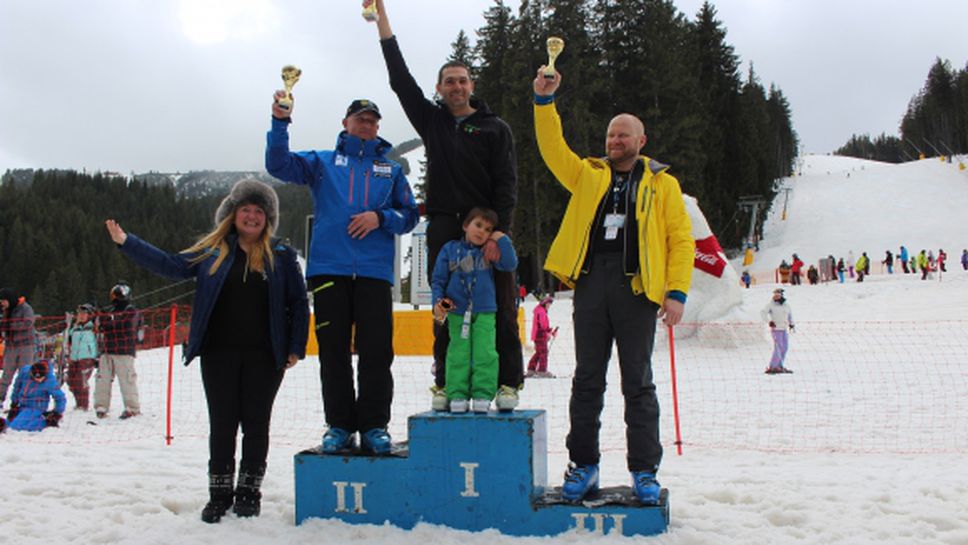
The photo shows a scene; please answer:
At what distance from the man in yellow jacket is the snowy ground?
0.49 metres

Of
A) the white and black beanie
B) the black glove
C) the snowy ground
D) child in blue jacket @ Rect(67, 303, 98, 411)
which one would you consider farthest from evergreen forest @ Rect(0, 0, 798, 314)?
the white and black beanie

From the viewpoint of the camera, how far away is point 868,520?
3.92 meters

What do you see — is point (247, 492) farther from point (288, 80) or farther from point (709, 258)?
point (709, 258)

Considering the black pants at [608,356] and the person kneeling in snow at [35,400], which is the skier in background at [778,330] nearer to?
the black pants at [608,356]

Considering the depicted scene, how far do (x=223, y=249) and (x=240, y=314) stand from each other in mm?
373

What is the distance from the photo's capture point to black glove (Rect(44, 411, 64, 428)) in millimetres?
8531

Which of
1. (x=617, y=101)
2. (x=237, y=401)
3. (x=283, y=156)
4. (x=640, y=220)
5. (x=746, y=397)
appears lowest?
(x=746, y=397)

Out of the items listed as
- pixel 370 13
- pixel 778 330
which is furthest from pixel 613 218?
pixel 778 330

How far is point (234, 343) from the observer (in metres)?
4.00

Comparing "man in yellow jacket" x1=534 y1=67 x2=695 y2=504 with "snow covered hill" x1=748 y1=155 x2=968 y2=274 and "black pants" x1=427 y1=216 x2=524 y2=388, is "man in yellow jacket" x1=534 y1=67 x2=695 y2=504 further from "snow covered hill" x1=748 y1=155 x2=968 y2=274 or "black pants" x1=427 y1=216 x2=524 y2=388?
"snow covered hill" x1=748 y1=155 x2=968 y2=274

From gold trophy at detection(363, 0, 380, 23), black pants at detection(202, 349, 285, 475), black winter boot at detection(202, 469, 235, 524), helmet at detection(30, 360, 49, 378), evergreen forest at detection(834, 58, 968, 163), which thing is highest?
evergreen forest at detection(834, 58, 968, 163)

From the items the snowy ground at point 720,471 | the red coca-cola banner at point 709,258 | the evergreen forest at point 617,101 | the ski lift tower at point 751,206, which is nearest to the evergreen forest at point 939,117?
the evergreen forest at point 617,101

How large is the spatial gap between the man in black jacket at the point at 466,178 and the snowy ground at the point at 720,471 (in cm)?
101

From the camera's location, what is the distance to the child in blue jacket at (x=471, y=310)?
3889 mm
